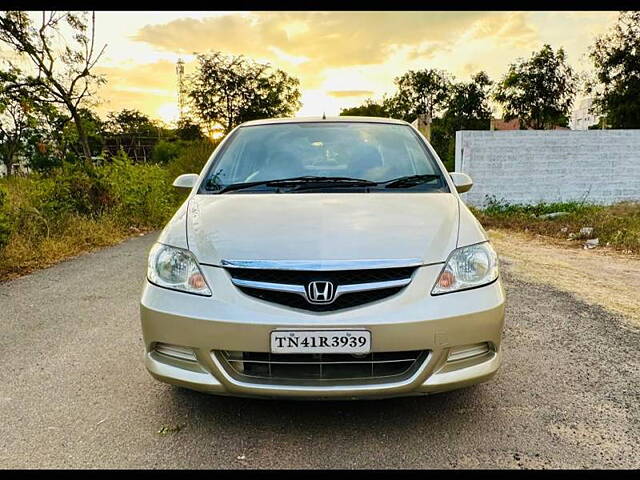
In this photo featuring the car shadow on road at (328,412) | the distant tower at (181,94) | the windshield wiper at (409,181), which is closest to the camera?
the car shadow on road at (328,412)

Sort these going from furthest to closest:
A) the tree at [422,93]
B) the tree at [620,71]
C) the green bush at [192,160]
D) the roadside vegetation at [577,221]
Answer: the tree at [422,93], the tree at [620,71], the green bush at [192,160], the roadside vegetation at [577,221]

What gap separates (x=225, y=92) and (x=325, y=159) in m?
23.8


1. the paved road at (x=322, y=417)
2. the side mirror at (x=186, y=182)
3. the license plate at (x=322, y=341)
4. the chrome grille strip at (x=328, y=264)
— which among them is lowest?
the paved road at (x=322, y=417)

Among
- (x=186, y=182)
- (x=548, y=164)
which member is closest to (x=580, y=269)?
(x=186, y=182)

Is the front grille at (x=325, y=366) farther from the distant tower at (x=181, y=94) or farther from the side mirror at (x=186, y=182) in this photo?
the distant tower at (x=181, y=94)

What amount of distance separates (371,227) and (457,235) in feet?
1.31

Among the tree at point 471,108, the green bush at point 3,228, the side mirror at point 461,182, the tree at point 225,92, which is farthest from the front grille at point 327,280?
the tree at point 471,108

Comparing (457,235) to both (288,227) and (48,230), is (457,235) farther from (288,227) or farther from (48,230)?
(48,230)

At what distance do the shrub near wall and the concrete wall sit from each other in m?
6.05

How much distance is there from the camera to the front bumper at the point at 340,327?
1.93 metres

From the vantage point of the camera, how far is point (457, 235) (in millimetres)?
2260

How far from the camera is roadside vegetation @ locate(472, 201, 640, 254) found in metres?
6.91

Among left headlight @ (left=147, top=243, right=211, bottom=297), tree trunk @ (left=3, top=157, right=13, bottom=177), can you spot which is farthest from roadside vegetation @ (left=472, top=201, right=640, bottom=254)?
tree trunk @ (left=3, top=157, right=13, bottom=177)

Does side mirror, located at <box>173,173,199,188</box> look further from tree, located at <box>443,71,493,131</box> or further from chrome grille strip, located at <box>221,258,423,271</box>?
tree, located at <box>443,71,493,131</box>
